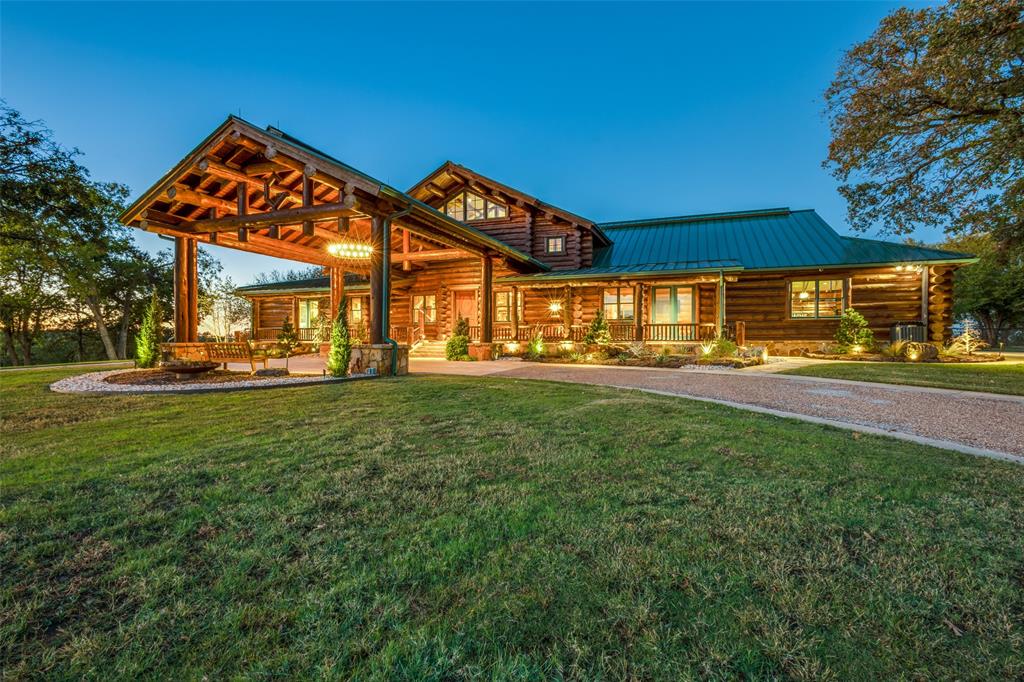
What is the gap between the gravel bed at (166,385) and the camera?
7.52 metres

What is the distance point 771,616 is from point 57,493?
443 cm

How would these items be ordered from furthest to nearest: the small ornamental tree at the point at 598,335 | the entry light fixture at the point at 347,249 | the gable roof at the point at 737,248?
the small ornamental tree at the point at 598,335 < the gable roof at the point at 737,248 < the entry light fixture at the point at 347,249

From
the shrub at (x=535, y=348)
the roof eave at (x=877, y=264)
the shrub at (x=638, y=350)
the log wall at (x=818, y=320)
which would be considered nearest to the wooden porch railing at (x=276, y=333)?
the shrub at (x=535, y=348)

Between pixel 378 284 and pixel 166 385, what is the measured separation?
14.7ft

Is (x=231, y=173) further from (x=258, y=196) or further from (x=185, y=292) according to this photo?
(x=185, y=292)

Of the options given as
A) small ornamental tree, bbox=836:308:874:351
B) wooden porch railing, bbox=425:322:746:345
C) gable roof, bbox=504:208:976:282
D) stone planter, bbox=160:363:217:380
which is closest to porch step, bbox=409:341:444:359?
wooden porch railing, bbox=425:322:746:345

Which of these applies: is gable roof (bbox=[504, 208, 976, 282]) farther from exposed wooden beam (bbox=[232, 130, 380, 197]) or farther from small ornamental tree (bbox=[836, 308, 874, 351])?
exposed wooden beam (bbox=[232, 130, 380, 197])

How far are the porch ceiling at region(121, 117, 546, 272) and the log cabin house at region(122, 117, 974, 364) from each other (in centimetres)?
4

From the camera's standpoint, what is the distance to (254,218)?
404 inches

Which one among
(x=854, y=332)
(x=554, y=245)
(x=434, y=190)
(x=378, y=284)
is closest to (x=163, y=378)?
(x=378, y=284)

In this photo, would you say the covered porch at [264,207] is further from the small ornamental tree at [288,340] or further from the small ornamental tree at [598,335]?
the small ornamental tree at [288,340]

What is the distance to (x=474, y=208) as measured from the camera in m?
19.9

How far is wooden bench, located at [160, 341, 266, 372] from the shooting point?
9953mm

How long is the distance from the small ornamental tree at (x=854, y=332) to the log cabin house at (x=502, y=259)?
2.65ft
